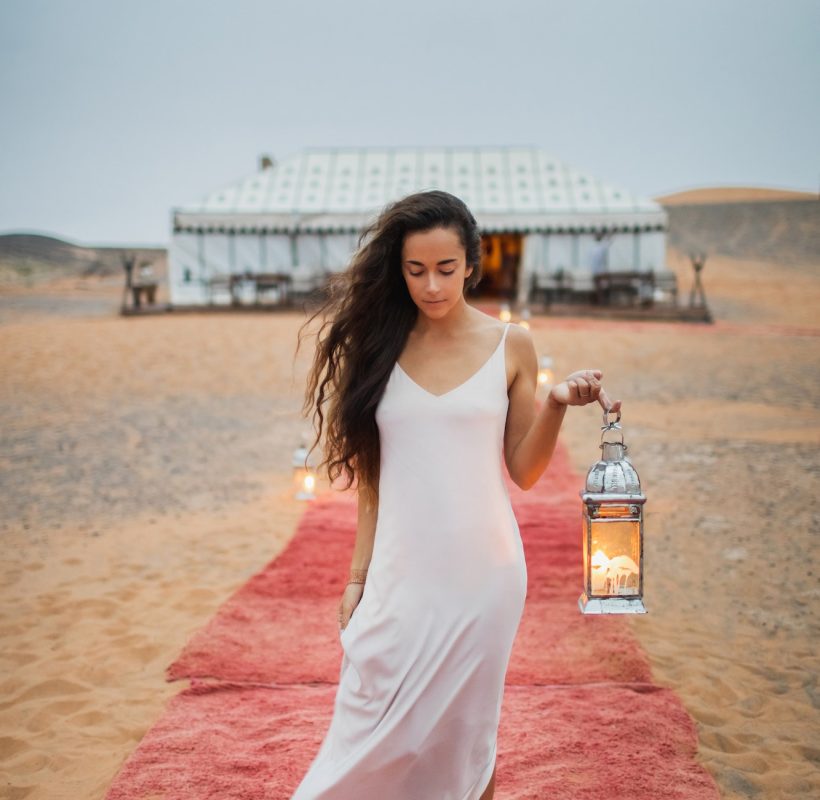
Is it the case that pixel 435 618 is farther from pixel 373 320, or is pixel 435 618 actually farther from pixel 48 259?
pixel 48 259

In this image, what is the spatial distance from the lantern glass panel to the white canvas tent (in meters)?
17.5

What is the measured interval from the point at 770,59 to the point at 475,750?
4.41 m

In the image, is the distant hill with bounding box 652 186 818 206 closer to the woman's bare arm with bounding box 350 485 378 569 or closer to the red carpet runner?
the red carpet runner

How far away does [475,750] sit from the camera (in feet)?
6.59

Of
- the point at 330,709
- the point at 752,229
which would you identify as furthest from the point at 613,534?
the point at 752,229

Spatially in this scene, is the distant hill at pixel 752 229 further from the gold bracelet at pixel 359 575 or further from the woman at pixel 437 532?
the gold bracelet at pixel 359 575

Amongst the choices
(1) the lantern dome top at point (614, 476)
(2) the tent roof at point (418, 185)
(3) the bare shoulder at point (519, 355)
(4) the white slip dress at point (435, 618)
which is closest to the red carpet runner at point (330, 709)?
(4) the white slip dress at point (435, 618)

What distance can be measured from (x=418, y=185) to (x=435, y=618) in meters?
20.9

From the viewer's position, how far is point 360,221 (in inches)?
811

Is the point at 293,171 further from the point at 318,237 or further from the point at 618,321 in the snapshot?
the point at 618,321

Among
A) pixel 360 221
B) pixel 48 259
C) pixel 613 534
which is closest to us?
pixel 613 534

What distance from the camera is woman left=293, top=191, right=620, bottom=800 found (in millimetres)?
1942

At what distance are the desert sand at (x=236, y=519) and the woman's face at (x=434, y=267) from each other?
2.11 m

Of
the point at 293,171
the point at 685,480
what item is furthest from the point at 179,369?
the point at 293,171
